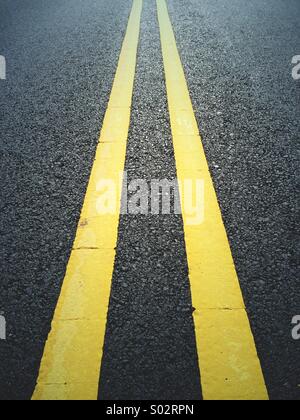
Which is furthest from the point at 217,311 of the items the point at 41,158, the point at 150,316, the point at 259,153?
the point at 41,158

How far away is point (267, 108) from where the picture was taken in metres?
2.79

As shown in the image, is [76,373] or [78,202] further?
[78,202]

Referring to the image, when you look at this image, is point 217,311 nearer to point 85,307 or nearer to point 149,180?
point 85,307

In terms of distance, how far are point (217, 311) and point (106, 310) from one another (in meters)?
0.44

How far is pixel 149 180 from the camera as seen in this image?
208cm

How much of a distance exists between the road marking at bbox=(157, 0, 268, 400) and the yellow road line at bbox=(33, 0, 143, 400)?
0.37 meters

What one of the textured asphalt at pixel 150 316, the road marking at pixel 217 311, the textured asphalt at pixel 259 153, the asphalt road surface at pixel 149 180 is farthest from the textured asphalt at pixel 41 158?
the textured asphalt at pixel 259 153

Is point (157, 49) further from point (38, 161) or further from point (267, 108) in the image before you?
point (38, 161)

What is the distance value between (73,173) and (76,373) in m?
1.23

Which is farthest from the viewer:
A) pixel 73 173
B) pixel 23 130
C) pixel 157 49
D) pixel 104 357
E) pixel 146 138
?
pixel 157 49

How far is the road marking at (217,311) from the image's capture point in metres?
1.18

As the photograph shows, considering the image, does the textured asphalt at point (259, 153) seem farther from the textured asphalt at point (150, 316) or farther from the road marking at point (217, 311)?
the textured asphalt at point (150, 316)

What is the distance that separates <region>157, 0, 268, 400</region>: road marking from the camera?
1182 millimetres
